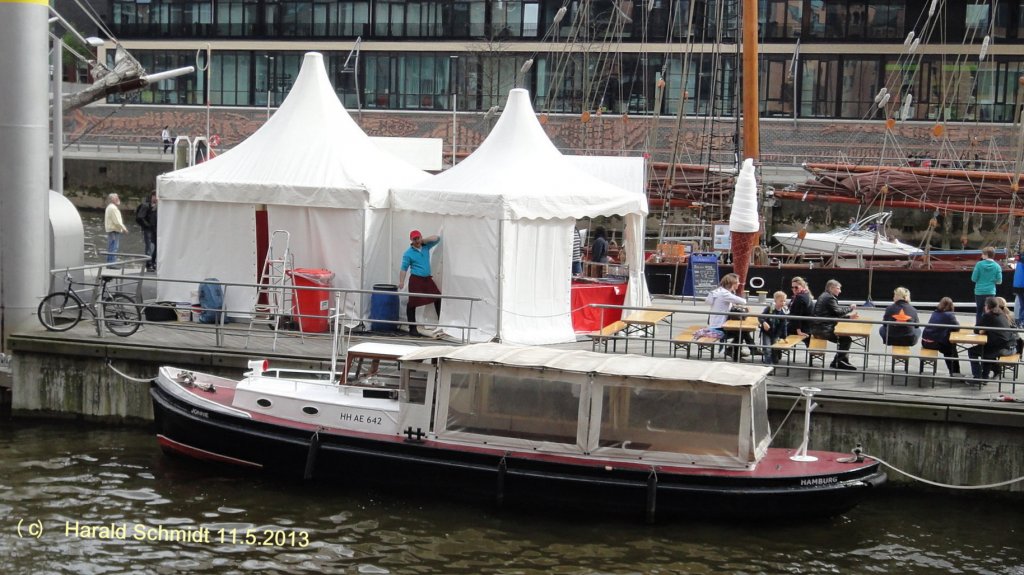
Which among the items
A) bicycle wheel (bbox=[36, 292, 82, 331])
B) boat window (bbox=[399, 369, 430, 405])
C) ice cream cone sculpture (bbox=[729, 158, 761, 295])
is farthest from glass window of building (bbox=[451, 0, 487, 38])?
boat window (bbox=[399, 369, 430, 405])

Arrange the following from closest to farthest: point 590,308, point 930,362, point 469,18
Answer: point 930,362, point 590,308, point 469,18

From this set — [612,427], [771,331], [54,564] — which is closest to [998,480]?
[771,331]

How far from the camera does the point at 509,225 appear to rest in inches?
778

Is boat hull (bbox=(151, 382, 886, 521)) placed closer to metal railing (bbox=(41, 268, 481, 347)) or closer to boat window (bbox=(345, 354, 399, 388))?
boat window (bbox=(345, 354, 399, 388))

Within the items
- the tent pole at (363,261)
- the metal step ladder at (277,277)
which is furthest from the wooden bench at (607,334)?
the metal step ladder at (277,277)

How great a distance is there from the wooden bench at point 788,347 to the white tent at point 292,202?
21.2 feet

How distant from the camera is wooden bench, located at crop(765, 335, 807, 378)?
17312 millimetres

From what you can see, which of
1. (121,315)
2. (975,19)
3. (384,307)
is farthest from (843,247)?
(975,19)

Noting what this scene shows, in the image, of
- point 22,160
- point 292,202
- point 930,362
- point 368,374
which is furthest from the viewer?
point 292,202

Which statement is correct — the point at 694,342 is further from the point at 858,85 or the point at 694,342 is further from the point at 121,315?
the point at 858,85

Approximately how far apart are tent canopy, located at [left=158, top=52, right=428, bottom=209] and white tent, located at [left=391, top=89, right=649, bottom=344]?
31.3 inches

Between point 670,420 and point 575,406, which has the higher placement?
point 575,406

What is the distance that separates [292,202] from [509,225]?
351cm

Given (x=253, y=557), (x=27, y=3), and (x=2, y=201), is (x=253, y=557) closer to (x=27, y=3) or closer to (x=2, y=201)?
(x=2, y=201)
